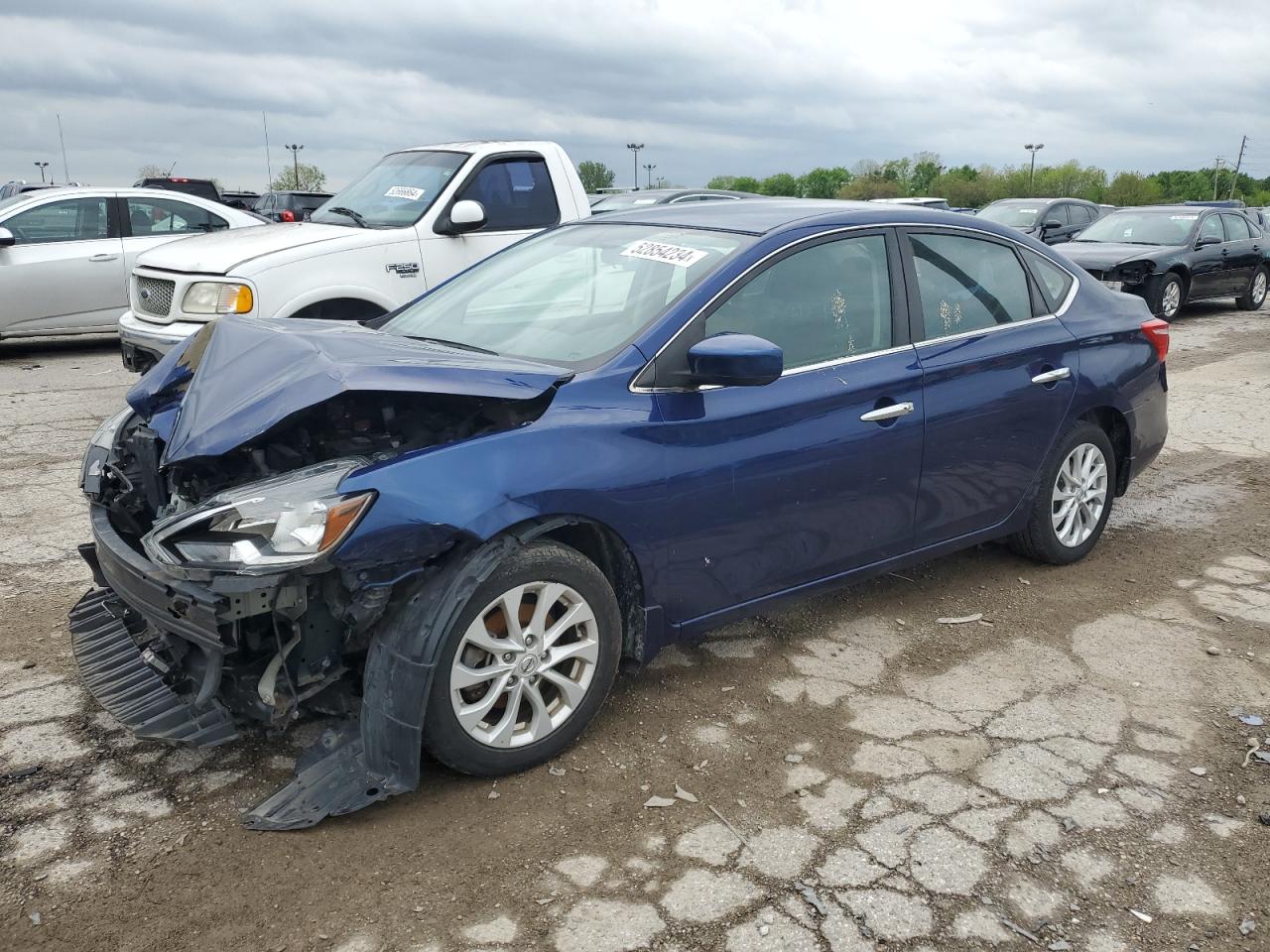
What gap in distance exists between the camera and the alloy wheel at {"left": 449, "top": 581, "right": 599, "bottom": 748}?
3.02m

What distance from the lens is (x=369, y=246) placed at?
7.05 m

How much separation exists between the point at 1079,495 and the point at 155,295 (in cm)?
606

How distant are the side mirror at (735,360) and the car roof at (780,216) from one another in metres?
0.70

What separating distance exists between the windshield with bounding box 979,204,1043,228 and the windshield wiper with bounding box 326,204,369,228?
44.1ft

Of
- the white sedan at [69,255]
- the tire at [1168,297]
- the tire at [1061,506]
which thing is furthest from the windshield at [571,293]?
the tire at [1168,297]

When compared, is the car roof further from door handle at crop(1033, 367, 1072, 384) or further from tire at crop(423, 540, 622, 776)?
tire at crop(423, 540, 622, 776)

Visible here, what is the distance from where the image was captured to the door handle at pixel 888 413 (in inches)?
152

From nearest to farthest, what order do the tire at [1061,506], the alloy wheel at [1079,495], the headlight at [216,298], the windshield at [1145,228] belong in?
the tire at [1061,506]
the alloy wheel at [1079,495]
the headlight at [216,298]
the windshield at [1145,228]

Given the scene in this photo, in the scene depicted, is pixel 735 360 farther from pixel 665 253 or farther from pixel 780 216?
pixel 780 216

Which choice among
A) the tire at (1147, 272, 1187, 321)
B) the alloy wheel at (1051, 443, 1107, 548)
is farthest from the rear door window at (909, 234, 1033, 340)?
the tire at (1147, 272, 1187, 321)

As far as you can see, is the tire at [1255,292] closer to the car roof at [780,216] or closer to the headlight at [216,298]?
the car roof at [780,216]

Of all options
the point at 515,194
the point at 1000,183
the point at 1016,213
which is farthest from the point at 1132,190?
the point at 515,194

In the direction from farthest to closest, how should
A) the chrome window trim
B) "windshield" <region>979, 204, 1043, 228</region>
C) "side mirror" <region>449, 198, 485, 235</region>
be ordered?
"windshield" <region>979, 204, 1043, 228</region> → "side mirror" <region>449, 198, 485, 235</region> → the chrome window trim

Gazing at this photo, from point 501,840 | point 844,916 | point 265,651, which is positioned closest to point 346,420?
point 265,651
